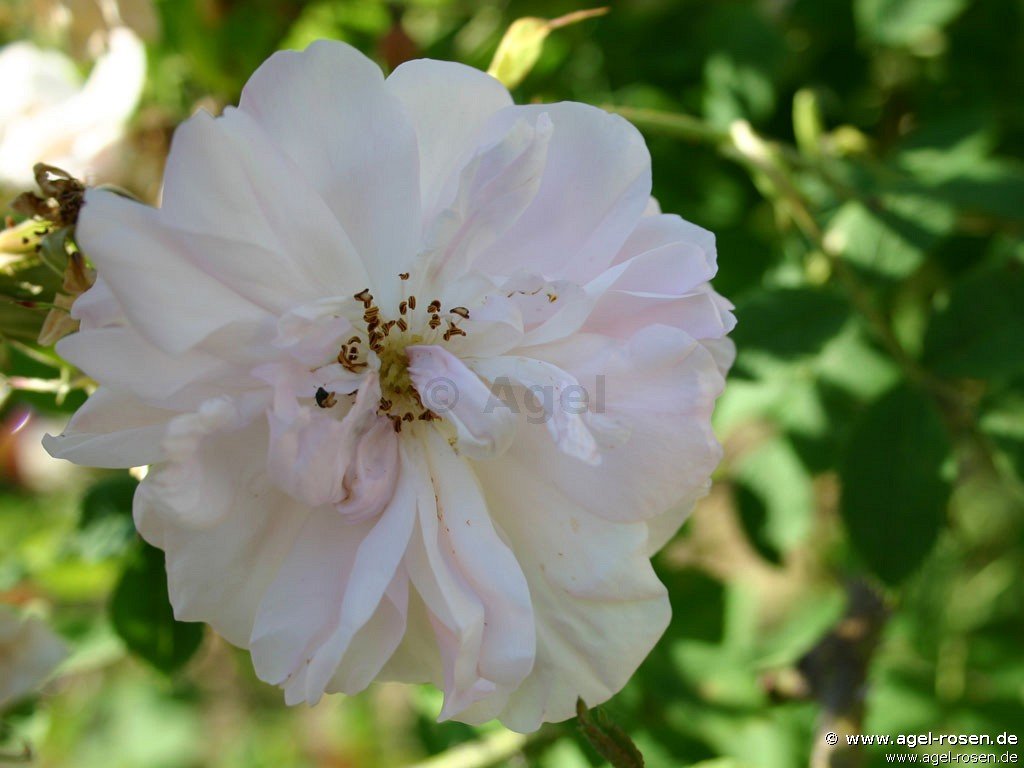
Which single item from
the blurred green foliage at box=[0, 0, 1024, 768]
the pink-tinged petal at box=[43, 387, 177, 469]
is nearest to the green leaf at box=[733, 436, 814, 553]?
the blurred green foliage at box=[0, 0, 1024, 768]

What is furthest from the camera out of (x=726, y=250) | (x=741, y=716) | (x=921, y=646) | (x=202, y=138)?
(x=921, y=646)

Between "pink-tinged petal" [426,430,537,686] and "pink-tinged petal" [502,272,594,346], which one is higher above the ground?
"pink-tinged petal" [502,272,594,346]

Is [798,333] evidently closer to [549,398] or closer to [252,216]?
[549,398]

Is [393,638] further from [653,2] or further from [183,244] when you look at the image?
[653,2]

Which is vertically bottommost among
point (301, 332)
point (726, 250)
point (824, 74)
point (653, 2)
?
point (726, 250)

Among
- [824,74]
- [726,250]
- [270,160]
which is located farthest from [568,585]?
[824,74]

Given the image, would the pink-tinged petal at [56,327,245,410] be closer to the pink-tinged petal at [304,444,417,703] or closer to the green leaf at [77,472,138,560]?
the pink-tinged petal at [304,444,417,703]

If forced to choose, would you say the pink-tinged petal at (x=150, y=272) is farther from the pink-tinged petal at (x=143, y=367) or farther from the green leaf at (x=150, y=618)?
the green leaf at (x=150, y=618)

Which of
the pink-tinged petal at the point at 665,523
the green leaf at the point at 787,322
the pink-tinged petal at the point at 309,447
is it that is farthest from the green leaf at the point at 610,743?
the green leaf at the point at 787,322
